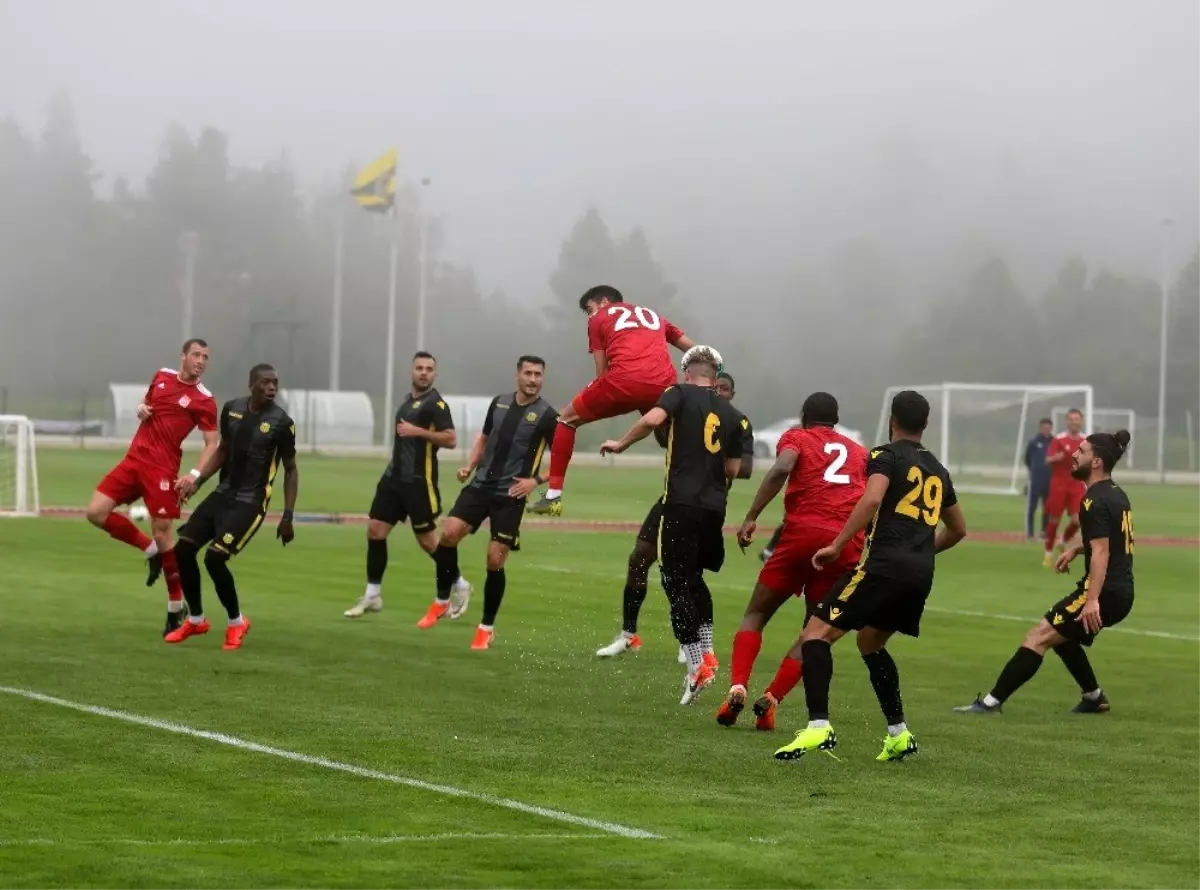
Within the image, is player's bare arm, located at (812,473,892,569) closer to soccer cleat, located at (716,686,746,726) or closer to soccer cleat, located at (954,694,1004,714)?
soccer cleat, located at (716,686,746,726)

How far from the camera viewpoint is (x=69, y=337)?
377 ft

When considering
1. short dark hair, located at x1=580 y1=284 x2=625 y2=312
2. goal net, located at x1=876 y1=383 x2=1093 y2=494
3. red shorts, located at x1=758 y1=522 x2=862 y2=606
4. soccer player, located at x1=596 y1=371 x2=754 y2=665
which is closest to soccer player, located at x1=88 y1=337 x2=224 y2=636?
short dark hair, located at x1=580 y1=284 x2=625 y2=312

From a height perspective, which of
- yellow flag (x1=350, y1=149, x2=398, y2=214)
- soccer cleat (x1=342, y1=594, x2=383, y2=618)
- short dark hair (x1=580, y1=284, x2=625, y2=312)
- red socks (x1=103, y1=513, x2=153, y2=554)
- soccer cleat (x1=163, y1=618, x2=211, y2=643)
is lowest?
soccer cleat (x1=342, y1=594, x2=383, y2=618)

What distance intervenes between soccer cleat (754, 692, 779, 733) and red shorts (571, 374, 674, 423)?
286cm

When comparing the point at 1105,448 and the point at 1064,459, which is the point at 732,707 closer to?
the point at 1105,448

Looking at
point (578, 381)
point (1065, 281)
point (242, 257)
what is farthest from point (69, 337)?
point (1065, 281)

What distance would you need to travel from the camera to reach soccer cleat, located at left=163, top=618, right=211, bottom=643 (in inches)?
610

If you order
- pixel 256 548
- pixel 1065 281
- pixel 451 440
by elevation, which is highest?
pixel 1065 281

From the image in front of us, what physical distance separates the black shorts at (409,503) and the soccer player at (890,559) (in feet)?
26.4

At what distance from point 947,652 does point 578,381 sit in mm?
94289

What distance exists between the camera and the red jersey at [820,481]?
1172cm

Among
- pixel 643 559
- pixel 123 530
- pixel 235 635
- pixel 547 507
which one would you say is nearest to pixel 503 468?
pixel 643 559

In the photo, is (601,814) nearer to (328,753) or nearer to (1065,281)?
(328,753)

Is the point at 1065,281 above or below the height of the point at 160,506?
above
